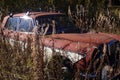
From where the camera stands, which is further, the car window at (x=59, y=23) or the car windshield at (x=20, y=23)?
the car windshield at (x=20, y=23)

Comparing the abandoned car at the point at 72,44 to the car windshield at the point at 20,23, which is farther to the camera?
the car windshield at the point at 20,23

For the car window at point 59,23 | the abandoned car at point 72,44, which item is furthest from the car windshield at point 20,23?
the car window at point 59,23

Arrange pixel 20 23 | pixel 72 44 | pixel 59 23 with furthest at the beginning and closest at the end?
pixel 20 23, pixel 59 23, pixel 72 44

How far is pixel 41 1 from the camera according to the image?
1480 cm

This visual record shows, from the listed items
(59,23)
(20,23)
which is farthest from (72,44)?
(20,23)

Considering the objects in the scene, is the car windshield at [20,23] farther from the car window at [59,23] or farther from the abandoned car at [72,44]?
the car window at [59,23]

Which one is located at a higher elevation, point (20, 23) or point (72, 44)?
point (20, 23)

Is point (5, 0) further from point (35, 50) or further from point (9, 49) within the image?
point (35, 50)

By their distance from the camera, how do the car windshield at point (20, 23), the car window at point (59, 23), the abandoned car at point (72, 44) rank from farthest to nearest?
the car windshield at point (20, 23)
the car window at point (59, 23)
the abandoned car at point (72, 44)

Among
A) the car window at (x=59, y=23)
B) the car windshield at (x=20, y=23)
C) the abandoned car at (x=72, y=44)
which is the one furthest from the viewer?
the car windshield at (x=20, y=23)

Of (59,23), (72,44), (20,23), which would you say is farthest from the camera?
(20,23)

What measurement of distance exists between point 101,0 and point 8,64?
12.4m

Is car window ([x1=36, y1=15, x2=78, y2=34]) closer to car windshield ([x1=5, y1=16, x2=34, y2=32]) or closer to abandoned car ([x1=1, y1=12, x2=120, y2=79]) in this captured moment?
abandoned car ([x1=1, y1=12, x2=120, y2=79])

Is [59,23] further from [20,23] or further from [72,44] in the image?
[72,44]
